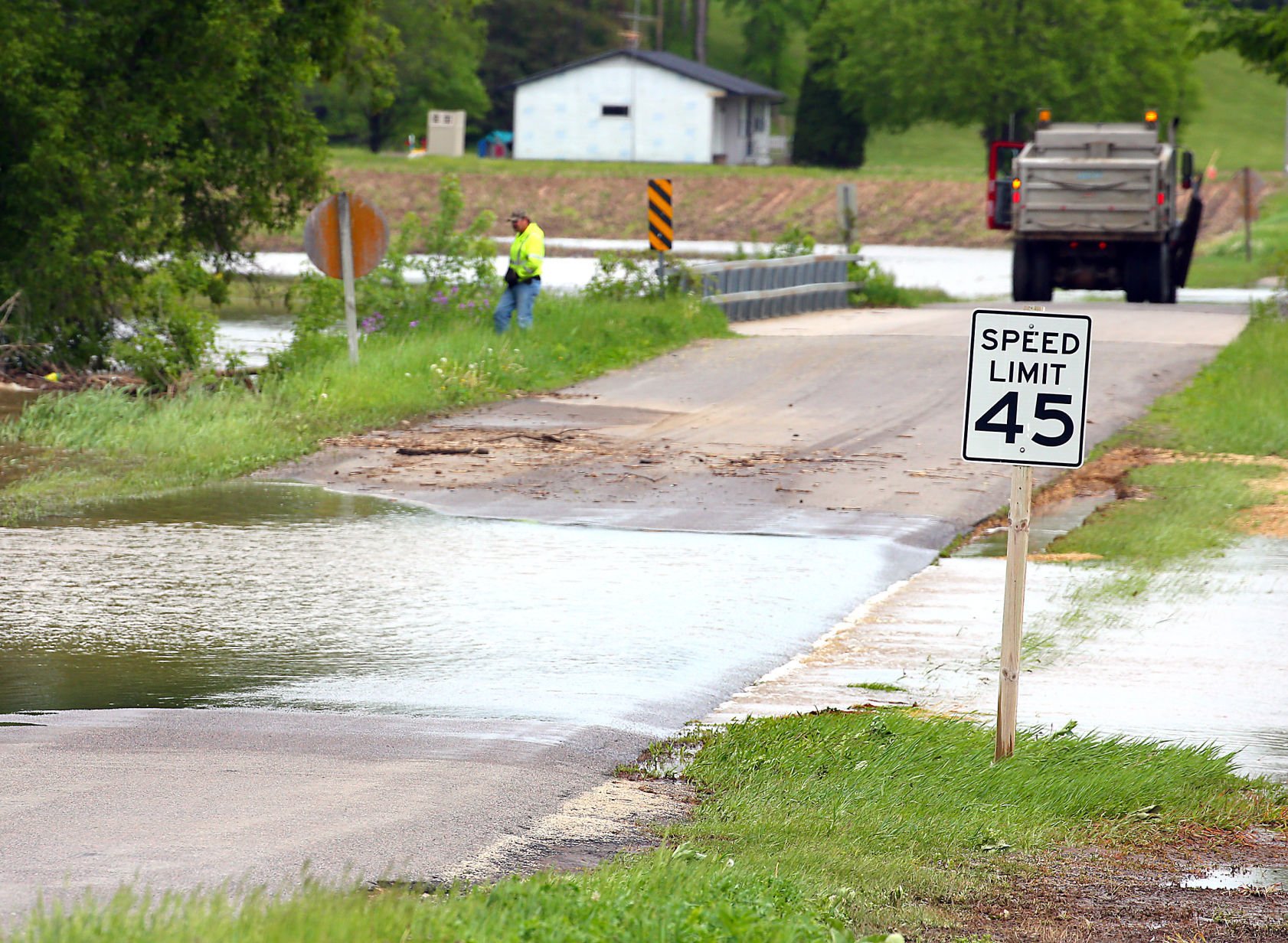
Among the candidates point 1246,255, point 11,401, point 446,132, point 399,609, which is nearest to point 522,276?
point 11,401

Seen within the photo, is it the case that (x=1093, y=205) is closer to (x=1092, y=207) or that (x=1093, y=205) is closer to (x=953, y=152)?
(x=1092, y=207)

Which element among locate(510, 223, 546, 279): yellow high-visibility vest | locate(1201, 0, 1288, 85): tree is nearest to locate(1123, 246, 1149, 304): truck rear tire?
locate(1201, 0, 1288, 85): tree

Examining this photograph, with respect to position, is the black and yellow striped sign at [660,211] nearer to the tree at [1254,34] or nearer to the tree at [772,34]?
the tree at [1254,34]

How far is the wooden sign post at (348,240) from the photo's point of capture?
61.0 feet

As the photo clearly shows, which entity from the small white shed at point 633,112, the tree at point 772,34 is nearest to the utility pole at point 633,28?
the tree at point 772,34

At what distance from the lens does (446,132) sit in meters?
83.4

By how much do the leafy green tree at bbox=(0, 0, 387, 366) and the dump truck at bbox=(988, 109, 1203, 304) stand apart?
43.2 ft

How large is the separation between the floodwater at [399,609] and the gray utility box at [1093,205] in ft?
61.2

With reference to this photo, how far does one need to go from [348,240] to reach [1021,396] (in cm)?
1270

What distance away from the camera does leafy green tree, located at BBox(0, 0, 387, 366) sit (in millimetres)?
19891

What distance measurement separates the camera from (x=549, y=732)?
7363mm

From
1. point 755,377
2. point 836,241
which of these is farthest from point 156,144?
point 836,241

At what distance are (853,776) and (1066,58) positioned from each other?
70.5 m

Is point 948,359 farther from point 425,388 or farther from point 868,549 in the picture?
point 868,549
